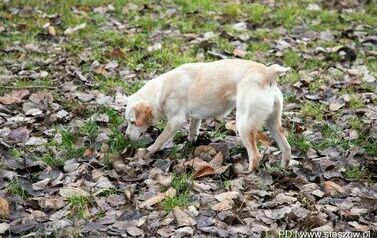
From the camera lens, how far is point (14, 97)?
685 cm

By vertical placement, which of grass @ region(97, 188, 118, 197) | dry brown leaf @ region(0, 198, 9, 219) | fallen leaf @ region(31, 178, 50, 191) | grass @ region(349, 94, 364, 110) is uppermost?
dry brown leaf @ region(0, 198, 9, 219)

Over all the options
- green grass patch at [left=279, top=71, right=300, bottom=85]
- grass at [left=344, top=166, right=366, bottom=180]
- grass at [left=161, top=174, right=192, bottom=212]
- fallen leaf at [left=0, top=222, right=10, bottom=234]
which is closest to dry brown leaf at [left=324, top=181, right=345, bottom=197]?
grass at [left=344, top=166, right=366, bottom=180]

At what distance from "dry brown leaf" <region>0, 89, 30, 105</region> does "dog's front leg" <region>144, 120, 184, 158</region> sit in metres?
1.85

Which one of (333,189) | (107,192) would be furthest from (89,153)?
(333,189)

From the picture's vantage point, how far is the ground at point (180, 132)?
4512 mm

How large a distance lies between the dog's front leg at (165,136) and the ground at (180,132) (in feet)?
0.29

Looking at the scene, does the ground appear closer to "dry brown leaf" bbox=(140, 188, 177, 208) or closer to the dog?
"dry brown leaf" bbox=(140, 188, 177, 208)

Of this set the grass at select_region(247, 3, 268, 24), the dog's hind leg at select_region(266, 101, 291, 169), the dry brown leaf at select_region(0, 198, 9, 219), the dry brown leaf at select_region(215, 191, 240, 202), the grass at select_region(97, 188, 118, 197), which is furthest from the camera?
the grass at select_region(247, 3, 268, 24)

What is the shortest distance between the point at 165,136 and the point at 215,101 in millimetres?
593

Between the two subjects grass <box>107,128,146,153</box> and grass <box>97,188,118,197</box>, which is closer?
grass <box>97,188,118,197</box>

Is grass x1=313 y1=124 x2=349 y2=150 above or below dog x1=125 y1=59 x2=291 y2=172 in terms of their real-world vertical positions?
below

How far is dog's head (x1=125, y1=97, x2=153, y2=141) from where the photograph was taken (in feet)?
19.6

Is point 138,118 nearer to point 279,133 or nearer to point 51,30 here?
point 279,133

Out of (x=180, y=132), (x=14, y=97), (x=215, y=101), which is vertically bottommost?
(x=180, y=132)
